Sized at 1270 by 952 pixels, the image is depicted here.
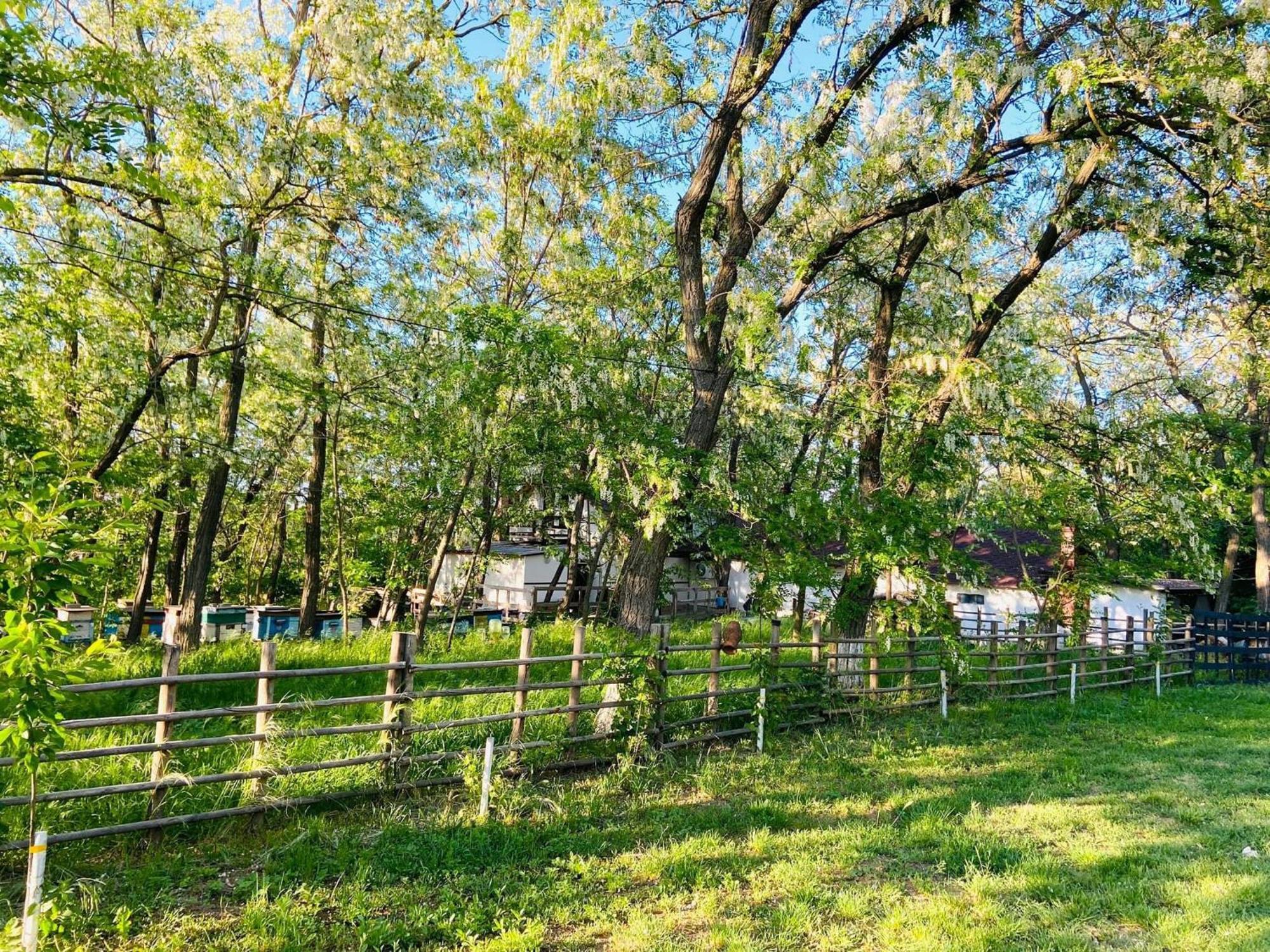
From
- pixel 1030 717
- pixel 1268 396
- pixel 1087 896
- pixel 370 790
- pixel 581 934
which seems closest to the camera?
pixel 581 934

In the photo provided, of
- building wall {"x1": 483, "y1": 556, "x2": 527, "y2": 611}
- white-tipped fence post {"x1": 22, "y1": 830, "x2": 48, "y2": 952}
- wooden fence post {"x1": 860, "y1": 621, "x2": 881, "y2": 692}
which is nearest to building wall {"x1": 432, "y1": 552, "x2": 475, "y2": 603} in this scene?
building wall {"x1": 483, "y1": 556, "x2": 527, "y2": 611}

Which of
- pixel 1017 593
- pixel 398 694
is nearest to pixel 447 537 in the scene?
pixel 398 694

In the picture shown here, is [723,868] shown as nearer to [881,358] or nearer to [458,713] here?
[458,713]

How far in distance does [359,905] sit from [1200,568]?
10.1 m

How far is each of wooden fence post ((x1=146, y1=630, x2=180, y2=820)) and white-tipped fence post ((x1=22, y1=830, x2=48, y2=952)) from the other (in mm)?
1607

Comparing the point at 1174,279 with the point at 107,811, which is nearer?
the point at 107,811

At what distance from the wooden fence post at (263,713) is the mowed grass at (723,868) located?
0.89 ft

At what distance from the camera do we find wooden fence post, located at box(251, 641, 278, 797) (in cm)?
520

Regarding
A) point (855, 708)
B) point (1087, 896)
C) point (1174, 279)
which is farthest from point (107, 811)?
point (1174, 279)

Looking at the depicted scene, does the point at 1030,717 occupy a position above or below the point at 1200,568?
below

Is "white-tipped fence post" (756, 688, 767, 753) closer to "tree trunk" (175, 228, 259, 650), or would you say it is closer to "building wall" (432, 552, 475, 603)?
"tree trunk" (175, 228, 259, 650)

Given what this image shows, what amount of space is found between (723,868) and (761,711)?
334cm

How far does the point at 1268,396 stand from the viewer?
16.6 metres

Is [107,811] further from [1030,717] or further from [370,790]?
[1030,717]
